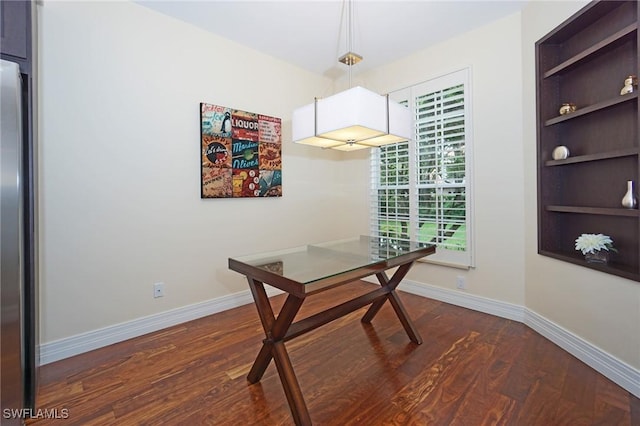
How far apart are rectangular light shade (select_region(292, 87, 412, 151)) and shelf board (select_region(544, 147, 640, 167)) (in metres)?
1.20

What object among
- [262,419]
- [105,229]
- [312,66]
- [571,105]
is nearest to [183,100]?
[105,229]

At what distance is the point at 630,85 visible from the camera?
72.3 inches

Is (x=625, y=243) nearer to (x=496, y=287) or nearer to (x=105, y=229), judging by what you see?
(x=496, y=287)

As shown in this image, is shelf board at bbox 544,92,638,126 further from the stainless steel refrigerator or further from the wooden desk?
the stainless steel refrigerator

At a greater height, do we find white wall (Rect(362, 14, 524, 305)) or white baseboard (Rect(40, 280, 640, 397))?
white wall (Rect(362, 14, 524, 305))

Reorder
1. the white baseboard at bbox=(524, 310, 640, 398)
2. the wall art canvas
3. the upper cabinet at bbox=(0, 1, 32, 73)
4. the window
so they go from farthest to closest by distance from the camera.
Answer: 1. the window
2. the wall art canvas
3. the white baseboard at bbox=(524, 310, 640, 398)
4. the upper cabinet at bbox=(0, 1, 32, 73)

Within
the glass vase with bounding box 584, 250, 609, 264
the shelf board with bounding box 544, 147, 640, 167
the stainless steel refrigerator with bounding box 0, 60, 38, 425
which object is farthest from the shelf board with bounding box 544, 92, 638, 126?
the stainless steel refrigerator with bounding box 0, 60, 38, 425

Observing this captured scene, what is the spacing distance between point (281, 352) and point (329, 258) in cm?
61

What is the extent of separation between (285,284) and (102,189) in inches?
70.3

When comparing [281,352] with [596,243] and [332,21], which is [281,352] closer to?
[596,243]

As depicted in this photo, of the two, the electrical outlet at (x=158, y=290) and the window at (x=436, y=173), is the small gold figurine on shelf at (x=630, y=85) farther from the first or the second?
the electrical outlet at (x=158, y=290)

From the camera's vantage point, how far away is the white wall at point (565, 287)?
5.84 ft

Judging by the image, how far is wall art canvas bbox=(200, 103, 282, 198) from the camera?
9.22ft

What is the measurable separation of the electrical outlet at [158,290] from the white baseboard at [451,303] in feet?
0.57
